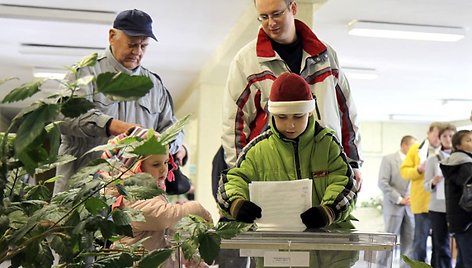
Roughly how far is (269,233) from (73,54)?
6.79 meters

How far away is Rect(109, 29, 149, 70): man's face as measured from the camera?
266 cm

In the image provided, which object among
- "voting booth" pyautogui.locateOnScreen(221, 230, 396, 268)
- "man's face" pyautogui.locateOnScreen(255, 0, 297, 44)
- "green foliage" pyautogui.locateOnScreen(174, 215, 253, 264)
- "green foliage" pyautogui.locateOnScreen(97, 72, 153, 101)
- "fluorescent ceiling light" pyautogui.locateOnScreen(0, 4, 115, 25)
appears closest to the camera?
"green foliage" pyautogui.locateOnScreen(97, 72, 153, 101)

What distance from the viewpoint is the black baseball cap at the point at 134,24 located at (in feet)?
8.54

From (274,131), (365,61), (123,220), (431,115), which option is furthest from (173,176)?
(431,115)

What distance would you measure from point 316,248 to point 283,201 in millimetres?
381

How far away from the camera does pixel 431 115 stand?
44.5ft

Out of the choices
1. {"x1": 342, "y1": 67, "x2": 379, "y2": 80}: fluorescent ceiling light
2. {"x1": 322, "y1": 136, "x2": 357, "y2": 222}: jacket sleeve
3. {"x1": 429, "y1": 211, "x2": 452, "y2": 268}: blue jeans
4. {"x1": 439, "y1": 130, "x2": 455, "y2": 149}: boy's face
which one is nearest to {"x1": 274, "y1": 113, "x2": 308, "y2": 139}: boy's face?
{"x1": 322, "y1": 136, "x2": 357, "y2": 222}: jacket sleeve

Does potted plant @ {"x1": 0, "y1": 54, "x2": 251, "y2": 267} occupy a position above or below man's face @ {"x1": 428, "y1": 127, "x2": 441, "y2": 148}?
below

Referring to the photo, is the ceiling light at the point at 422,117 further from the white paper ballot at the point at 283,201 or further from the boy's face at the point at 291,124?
the white paper ballot at the point at 283,201

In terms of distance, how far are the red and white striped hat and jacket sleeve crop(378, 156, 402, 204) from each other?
5.01 metres

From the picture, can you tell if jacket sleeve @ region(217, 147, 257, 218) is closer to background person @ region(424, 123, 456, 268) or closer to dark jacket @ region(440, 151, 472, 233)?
dark jacket @ region(440, 151, 472, 233)

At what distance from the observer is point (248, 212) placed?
77.1 inches

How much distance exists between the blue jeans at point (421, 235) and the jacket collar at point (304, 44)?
417 centimetres

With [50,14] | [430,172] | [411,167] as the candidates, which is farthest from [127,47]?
[411,167]
